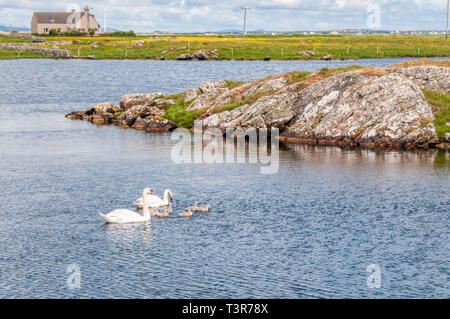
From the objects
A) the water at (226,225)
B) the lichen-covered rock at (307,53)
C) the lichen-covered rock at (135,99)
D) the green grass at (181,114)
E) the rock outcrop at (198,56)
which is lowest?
the water at (226,225)

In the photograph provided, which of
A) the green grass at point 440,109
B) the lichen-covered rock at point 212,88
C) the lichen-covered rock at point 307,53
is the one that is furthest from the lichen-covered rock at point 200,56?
the green grass at point 440,109

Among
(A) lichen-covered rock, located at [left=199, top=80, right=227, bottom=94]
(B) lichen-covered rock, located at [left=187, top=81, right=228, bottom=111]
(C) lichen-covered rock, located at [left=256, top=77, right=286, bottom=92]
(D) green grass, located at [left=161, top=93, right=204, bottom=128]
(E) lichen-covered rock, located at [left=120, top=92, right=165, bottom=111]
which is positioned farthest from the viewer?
(E) lichen-covered rock, located at [left=120, top=92, right=165, bottom=111]

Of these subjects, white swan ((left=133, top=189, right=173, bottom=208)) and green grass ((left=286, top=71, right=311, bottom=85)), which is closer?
white swan ((left=133, top=189, right=173, bottom=208))

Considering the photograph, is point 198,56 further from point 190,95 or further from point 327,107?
point 327,107

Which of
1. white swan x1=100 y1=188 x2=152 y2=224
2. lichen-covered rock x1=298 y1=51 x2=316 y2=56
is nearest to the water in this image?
white swan x1=100 y1=188 x2=152 y2=224

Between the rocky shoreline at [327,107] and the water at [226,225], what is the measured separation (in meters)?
3.33

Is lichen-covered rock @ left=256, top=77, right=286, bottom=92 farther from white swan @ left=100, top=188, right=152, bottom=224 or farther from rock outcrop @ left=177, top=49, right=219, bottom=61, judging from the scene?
rock outcrop @ left=177, top=49, right=219, bottom=61

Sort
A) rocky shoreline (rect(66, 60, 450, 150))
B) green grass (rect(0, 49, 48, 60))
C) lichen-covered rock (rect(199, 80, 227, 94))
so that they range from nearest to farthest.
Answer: rocky shoreline (rect(66, 60, 450, 150)) < lichen-covered rock (rect(199, 80, 227, 94)) < green grass (rect(0, 49, 48, 60))

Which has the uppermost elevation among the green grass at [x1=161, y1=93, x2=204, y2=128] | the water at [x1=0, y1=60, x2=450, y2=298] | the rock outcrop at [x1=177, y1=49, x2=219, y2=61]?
the rock outcrop at [x1=177, y1=49, x2=219, y2=61]

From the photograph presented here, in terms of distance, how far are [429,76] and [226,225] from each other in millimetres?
35283

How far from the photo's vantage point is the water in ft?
72.4

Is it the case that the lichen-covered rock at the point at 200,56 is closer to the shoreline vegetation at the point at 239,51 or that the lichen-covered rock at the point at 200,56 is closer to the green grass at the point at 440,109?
the shoreline vegetation at the point at 239,51

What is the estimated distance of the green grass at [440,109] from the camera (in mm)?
49906

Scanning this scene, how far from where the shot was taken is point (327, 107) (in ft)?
176
